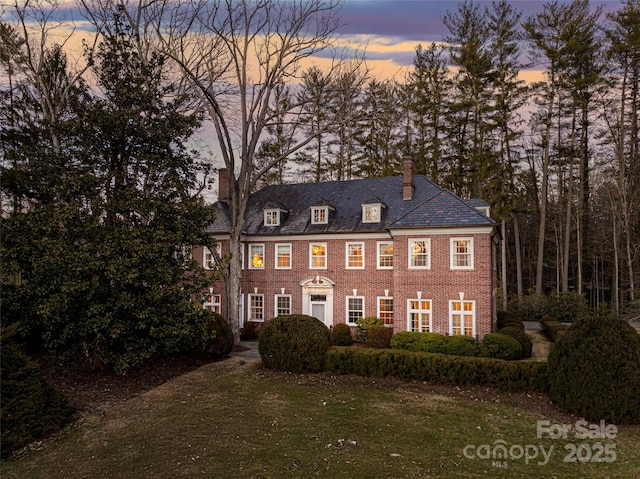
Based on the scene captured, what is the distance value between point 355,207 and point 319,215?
2.15 meters

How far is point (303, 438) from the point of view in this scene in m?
9.19

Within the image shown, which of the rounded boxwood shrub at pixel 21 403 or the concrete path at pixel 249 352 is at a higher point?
the rounded boxwood shrub at pixel 21 403

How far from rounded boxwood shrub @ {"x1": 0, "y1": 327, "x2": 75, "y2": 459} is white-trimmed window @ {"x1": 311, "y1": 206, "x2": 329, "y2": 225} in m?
16.1

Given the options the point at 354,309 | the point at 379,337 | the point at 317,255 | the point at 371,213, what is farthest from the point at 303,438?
the point at 371,213

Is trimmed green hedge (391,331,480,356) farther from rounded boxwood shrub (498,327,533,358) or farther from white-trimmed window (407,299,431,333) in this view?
white-trimmed window (407,299,431,333)

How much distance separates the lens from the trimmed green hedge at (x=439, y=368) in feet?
40.9

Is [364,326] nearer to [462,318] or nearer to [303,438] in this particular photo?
Answer: [462,318]

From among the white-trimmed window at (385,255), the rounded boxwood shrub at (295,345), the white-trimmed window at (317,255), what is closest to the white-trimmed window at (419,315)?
the white-trimmed window at (385,255)

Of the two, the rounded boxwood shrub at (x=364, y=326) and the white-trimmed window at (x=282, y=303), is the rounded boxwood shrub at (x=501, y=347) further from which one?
the white-trimmed window at (x=282, y=303)

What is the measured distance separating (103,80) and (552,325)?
24.3 m

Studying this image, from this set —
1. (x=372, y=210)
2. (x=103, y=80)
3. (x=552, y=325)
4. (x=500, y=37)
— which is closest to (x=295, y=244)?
(x=372, y=210)

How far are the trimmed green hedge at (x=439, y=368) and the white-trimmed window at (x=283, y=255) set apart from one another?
393 inches

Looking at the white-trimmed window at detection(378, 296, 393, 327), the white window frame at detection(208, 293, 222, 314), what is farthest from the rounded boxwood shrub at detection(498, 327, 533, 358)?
the white window frame at detection(208, 293, 222, 314)

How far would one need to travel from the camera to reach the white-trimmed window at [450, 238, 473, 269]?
1916cm
